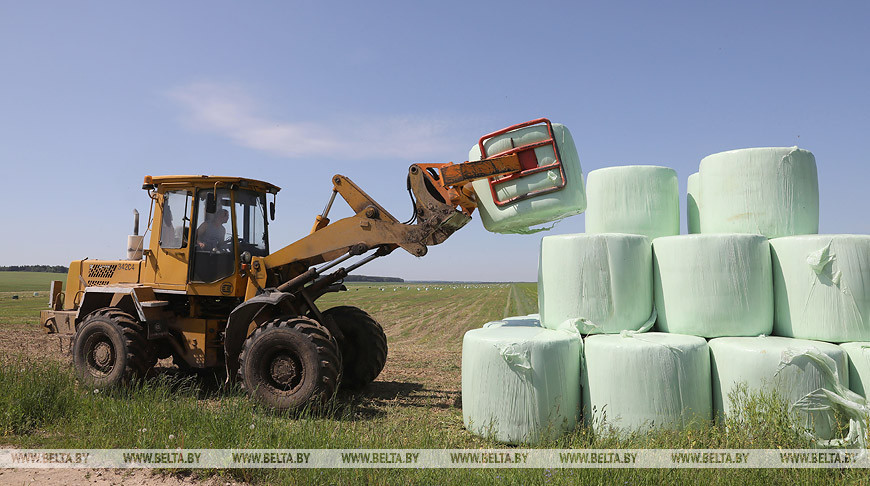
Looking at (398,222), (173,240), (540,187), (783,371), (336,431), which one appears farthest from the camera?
(173,240)

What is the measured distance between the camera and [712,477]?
3.49 meters

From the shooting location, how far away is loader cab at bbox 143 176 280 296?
6.67 meters

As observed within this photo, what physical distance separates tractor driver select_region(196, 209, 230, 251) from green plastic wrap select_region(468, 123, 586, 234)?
135 inches

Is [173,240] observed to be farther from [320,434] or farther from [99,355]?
[320,434]

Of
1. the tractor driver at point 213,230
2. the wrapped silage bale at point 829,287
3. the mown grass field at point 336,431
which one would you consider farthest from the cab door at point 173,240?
the wrapped silage bale at point 829,287

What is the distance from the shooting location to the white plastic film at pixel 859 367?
4254mm

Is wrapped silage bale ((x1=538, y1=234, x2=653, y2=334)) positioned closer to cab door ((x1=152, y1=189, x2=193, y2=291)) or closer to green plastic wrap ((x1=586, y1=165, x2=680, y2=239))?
green plastic wrap ((x1=586, y1=165, x2=680, y2=239))

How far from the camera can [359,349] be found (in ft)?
23.0

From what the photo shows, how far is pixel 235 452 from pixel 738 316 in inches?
167

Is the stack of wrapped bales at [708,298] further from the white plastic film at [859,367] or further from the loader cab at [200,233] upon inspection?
the loader cab at [200,233]

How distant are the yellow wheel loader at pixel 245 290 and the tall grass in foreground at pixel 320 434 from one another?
62 cm

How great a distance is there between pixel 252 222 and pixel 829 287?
6.18 metres

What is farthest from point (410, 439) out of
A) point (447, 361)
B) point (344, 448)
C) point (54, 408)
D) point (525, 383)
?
point (447, 361)

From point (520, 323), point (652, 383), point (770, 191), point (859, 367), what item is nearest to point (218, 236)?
point (520, 323)
